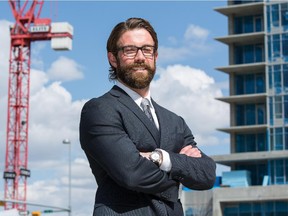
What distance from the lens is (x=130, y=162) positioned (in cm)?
405

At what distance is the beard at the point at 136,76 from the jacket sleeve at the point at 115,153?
16 centimetres

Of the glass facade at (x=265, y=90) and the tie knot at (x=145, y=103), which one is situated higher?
the glass facade at (x=265, y=90)

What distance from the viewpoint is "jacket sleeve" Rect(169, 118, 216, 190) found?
415 centimetres

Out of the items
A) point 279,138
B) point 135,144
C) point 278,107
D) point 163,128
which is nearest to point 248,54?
point 278,107

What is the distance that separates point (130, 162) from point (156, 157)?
142mm

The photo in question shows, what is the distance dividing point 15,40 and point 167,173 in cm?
9742

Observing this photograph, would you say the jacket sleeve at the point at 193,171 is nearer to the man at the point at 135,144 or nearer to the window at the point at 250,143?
the man at the point at 135,144

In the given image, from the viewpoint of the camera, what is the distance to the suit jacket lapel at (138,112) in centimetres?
421

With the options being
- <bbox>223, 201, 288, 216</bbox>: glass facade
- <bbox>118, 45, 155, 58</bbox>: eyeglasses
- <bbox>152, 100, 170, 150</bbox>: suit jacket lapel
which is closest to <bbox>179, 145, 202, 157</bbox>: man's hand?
<bbox>152, 100, 170, 150</bbox>: suit jacket lapel

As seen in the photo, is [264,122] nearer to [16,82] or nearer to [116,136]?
[16,82]

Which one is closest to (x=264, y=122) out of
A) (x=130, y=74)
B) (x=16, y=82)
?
(x=16, y=82)

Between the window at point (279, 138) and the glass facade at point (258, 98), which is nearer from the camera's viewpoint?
the glass facade at point (258, 98)

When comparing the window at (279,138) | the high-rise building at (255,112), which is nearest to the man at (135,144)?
the high-rise building at (255,112)

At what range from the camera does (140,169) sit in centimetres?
405
